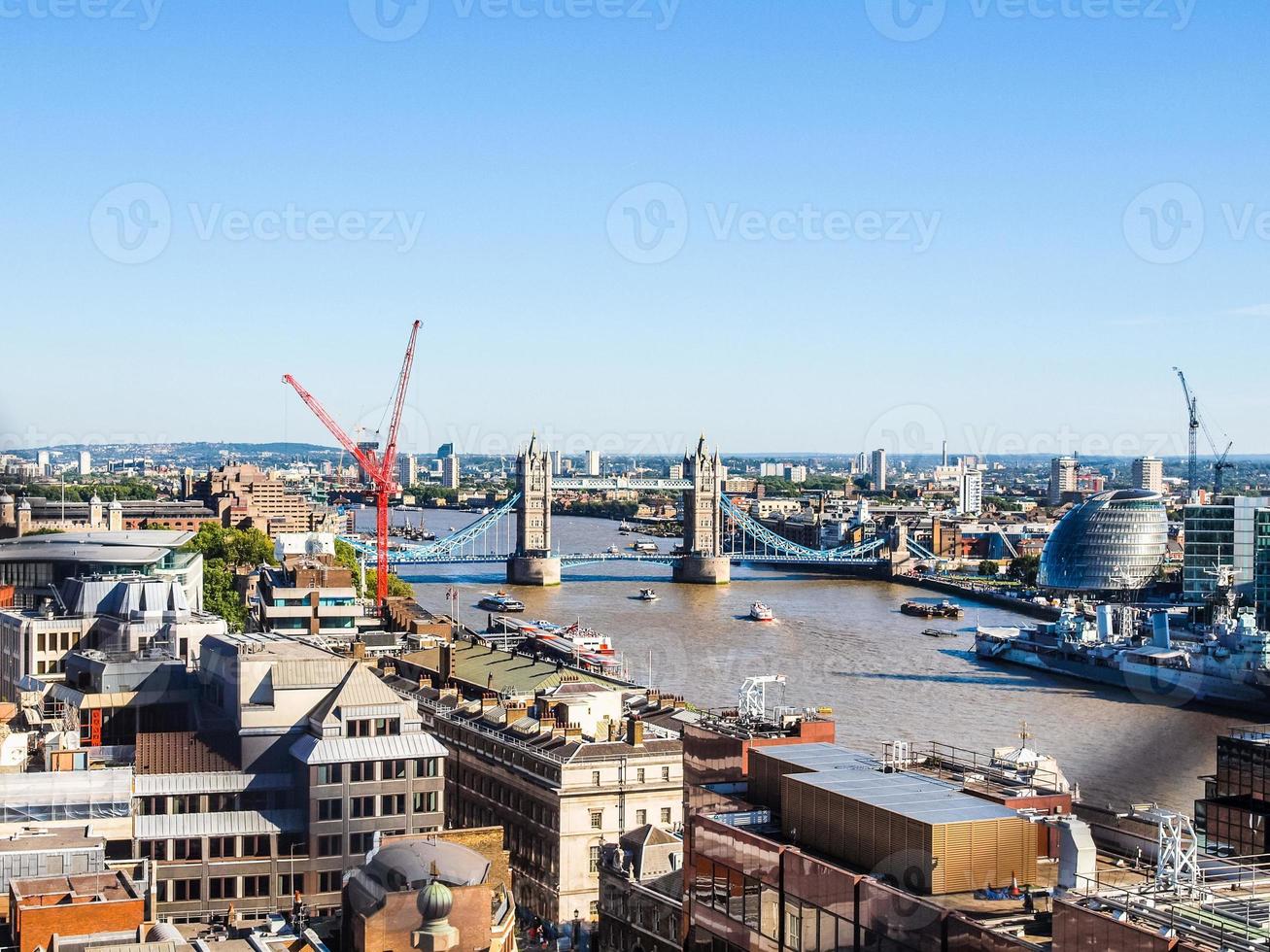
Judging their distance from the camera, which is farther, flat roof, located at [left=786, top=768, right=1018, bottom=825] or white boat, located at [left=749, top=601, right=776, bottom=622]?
white boat, located at [left=749, top=601, right=776, bottom=622]

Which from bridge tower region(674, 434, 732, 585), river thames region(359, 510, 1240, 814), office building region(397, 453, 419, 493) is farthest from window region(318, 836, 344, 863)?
office building region(397, 453, 419, 493)

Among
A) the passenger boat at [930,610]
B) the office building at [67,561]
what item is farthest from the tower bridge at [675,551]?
the office building at [67,561]

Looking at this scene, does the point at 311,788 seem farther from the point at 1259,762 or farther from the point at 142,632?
the point at 1259,762

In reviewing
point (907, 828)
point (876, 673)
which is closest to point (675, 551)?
point (876, 673)

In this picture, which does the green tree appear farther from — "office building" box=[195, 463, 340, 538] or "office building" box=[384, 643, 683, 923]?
"office building" box=[384, 643, 683, 923]

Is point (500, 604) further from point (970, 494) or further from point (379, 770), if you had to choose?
point (970, 494)

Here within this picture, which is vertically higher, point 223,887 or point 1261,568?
point 1261,568
